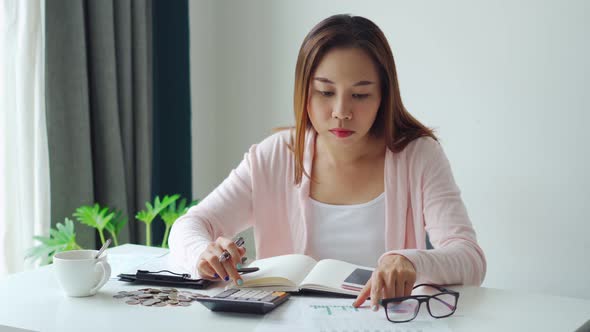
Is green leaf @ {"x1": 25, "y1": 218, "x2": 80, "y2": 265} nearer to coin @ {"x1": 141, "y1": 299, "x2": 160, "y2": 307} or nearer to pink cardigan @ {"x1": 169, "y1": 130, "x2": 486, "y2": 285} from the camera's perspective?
pink cardigan @ {"x1": 169, "y1": 130, "x2": 486, "y2": 285}

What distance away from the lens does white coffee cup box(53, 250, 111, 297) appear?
113cm

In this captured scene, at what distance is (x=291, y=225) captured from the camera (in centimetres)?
163

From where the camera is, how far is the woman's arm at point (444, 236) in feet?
4.00

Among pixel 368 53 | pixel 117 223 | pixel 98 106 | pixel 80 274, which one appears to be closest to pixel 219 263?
pixel 80 274

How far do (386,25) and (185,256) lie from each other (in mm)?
1676

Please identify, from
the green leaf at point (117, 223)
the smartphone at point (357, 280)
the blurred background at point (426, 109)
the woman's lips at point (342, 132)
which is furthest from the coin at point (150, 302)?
the blurred background at point (426, 109)

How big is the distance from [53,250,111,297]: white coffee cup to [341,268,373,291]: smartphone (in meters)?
0.44

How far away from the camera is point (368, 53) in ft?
4.83

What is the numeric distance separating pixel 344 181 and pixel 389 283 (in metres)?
0.53

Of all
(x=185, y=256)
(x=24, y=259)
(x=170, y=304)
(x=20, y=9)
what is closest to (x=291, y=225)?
(x=185, y=256)

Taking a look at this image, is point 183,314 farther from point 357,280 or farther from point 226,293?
point 357,280

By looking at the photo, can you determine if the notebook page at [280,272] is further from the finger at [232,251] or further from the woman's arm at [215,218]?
the woman's arm at [215,218]

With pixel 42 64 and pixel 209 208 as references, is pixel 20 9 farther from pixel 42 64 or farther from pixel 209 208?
pixel 209 208

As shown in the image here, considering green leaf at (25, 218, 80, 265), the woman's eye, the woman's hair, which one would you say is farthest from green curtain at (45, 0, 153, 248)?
the woman's eye
